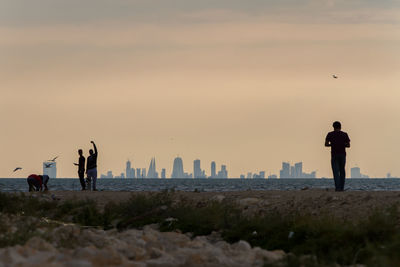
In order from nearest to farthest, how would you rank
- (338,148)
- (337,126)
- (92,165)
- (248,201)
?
(248,201), (338,148), (337,126), (92,165)

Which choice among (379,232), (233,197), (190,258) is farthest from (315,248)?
(233,197)

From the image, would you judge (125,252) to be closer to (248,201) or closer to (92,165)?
(248,201)

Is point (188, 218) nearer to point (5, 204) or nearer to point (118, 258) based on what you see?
point (5, 204)

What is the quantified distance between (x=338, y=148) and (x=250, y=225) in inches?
212

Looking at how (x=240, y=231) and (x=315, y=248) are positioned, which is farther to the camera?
(x=240, y=231)

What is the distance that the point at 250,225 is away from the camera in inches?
683

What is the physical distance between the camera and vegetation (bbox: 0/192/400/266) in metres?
13.2

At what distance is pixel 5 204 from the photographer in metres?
22.4

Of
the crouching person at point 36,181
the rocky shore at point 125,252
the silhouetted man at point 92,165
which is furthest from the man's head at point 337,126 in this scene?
the crouching person at point 36,181

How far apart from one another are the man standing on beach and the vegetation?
383 cm

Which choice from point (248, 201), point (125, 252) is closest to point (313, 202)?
point (248, 201)

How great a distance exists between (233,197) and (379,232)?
26.3ft

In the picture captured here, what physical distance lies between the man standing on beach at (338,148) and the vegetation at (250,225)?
12.6ft

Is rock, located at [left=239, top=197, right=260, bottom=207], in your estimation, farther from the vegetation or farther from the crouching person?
the crouching person
